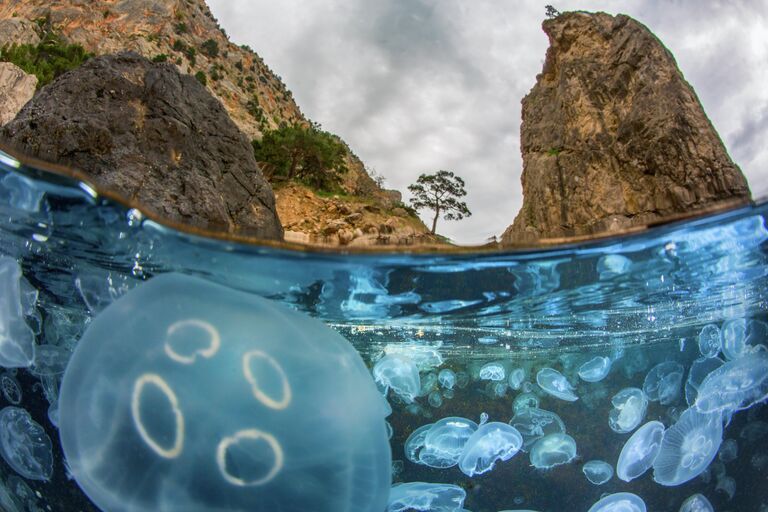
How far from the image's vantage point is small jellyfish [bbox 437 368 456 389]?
1452 centimetres

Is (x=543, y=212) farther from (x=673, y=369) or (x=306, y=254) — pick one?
(x=306, y=254)

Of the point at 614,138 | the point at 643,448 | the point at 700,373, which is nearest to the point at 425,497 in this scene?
the point at 643,448

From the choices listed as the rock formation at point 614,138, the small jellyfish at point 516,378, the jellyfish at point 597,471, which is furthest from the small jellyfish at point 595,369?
the rock formation at point 614,138

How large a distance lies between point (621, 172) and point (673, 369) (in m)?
25.3

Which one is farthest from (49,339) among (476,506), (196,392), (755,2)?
(476,506)

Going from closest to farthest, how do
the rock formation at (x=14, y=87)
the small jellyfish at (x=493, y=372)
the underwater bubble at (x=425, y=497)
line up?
the underwater bubble at (x=425, y=497) → the small jellyfish at (x=493, y=372) → the rock formation at (x=14, y=87)

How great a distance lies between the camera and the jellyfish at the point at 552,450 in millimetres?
9391

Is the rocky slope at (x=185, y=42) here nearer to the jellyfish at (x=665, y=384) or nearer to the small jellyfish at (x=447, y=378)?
the small jellyfish at (x=447, y=378)

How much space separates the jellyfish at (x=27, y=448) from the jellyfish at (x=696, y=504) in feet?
26.3

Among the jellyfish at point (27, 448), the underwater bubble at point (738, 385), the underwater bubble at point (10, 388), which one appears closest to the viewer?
the jellyfish at point (27, 448)

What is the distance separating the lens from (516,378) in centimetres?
1570

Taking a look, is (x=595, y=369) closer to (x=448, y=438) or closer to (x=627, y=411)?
(x=627, y=411)

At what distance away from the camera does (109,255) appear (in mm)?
5414

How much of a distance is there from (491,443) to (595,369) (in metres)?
6.23
